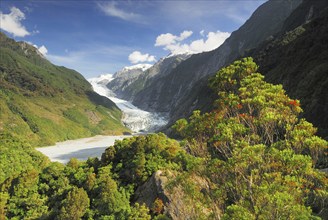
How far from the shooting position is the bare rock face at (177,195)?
55.2ft

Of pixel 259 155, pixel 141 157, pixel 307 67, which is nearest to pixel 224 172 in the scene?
pixel 259 155

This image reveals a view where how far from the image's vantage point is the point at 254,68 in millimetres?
19156

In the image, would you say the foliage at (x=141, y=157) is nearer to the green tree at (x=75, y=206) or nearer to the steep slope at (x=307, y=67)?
the green tree at (x=75, y=206)

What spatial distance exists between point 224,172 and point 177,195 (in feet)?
22.2

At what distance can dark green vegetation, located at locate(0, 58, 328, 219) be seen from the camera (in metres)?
13.7

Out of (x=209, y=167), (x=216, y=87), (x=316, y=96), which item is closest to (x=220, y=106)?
(x=216, y=87)

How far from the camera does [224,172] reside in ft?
53.0

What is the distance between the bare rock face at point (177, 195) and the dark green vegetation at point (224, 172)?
0.08 meters

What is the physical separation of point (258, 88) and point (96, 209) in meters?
22.7

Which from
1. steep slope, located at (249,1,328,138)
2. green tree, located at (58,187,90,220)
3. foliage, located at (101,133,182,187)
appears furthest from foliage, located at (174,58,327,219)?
steep slope, located at (249,1,328,138)

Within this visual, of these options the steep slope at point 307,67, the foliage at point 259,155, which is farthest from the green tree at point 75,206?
the steep slope at point 307,67

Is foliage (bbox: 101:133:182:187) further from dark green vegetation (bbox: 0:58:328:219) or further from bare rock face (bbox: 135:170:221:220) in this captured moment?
bare rock face (bbox: 135:170:221:220)

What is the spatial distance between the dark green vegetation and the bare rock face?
85 millimetres

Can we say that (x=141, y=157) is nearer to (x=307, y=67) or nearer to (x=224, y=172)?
(x=224, y=172)
